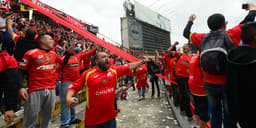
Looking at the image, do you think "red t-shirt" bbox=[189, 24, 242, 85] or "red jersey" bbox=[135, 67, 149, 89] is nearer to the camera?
"red t-shirt" bbox=[189, 24, 242, 85]

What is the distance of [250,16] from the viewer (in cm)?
196

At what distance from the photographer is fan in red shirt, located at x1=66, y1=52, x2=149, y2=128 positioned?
6.96 feet

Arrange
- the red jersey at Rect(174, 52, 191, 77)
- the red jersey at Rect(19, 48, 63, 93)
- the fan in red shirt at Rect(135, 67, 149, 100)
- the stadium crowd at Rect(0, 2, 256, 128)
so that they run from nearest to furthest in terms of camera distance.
→ the stadium crowd at Rect(0, 2, 256, 128), the red jersey at Rect(19, 48, 63, 93), the red jersey at Rect(174, 52, 191, 77), the fan in red shirt at Rect(135, 67, 149, 100)

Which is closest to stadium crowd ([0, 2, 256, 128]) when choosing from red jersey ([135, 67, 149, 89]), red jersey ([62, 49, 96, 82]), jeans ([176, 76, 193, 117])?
red jersey ([62, 49, 96, 82])

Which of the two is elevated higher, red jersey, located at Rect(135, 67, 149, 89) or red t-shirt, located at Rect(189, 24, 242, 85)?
red t-shirt, located at Rect(189, 24, 242, 85)

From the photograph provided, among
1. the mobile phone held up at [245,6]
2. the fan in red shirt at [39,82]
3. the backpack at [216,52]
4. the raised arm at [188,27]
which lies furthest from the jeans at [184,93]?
the fan in red shirt at [39,82]

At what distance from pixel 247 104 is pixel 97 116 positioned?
192cm

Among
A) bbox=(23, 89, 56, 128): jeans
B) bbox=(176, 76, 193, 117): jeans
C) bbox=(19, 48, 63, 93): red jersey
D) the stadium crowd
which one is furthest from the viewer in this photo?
bbox=(176, 76, 193, 117): jeans

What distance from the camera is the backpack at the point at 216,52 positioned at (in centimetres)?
180

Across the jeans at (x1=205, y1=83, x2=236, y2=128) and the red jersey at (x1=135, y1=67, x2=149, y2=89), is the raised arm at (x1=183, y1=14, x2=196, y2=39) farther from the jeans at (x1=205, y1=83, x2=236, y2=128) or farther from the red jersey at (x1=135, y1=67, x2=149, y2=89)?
the red jersey at (x1=135, y1=67, x2=149, y2=89)

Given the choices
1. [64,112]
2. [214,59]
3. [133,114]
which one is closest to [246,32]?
[214,59]

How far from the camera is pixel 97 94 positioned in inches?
85.5

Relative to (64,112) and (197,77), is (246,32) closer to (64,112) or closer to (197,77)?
(197,77)

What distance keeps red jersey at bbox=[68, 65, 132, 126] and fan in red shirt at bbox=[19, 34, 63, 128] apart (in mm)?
857
